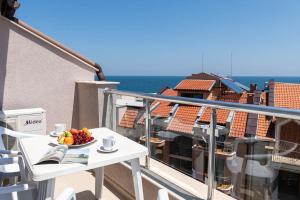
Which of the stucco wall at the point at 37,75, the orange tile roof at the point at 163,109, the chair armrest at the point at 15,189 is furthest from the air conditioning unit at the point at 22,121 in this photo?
the chair armrest at the point at 15,189

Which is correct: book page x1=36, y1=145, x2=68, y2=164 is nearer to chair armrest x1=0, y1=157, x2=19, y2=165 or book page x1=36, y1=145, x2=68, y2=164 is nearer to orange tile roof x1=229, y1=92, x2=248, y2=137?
chair armrest x1=0, y1=157, x2=19, y2=165

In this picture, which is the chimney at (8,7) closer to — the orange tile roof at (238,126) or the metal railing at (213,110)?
the metal railing at (213,110)

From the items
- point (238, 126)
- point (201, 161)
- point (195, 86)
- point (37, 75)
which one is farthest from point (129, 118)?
point (195, 86)

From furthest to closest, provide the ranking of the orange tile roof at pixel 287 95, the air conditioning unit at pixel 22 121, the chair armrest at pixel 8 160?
the orange tile roof at pixel 287 95, the air conditioning unit at pixel 22 121, the chair armrest at pixel 8 160

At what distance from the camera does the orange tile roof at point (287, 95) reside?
1072cm

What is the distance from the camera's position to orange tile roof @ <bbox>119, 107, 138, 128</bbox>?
10.4ft

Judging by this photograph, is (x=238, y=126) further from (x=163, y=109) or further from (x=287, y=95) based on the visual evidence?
(x=287, y=95)

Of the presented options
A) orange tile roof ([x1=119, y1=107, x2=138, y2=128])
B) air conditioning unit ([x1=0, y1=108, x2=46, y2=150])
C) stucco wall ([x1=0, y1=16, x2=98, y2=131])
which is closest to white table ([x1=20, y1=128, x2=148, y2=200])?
orange tile roof ([x1=119, y1=107, x2=138, y2=128])

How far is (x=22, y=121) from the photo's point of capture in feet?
11.4

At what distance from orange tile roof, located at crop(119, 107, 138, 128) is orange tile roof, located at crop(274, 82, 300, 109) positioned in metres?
9.01

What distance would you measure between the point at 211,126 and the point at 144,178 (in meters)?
1.03

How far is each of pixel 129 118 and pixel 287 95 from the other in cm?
1078

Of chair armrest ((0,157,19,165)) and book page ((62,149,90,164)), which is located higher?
book page ((62,149,90,164))

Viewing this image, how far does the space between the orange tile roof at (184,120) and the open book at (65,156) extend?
108 centimetres
